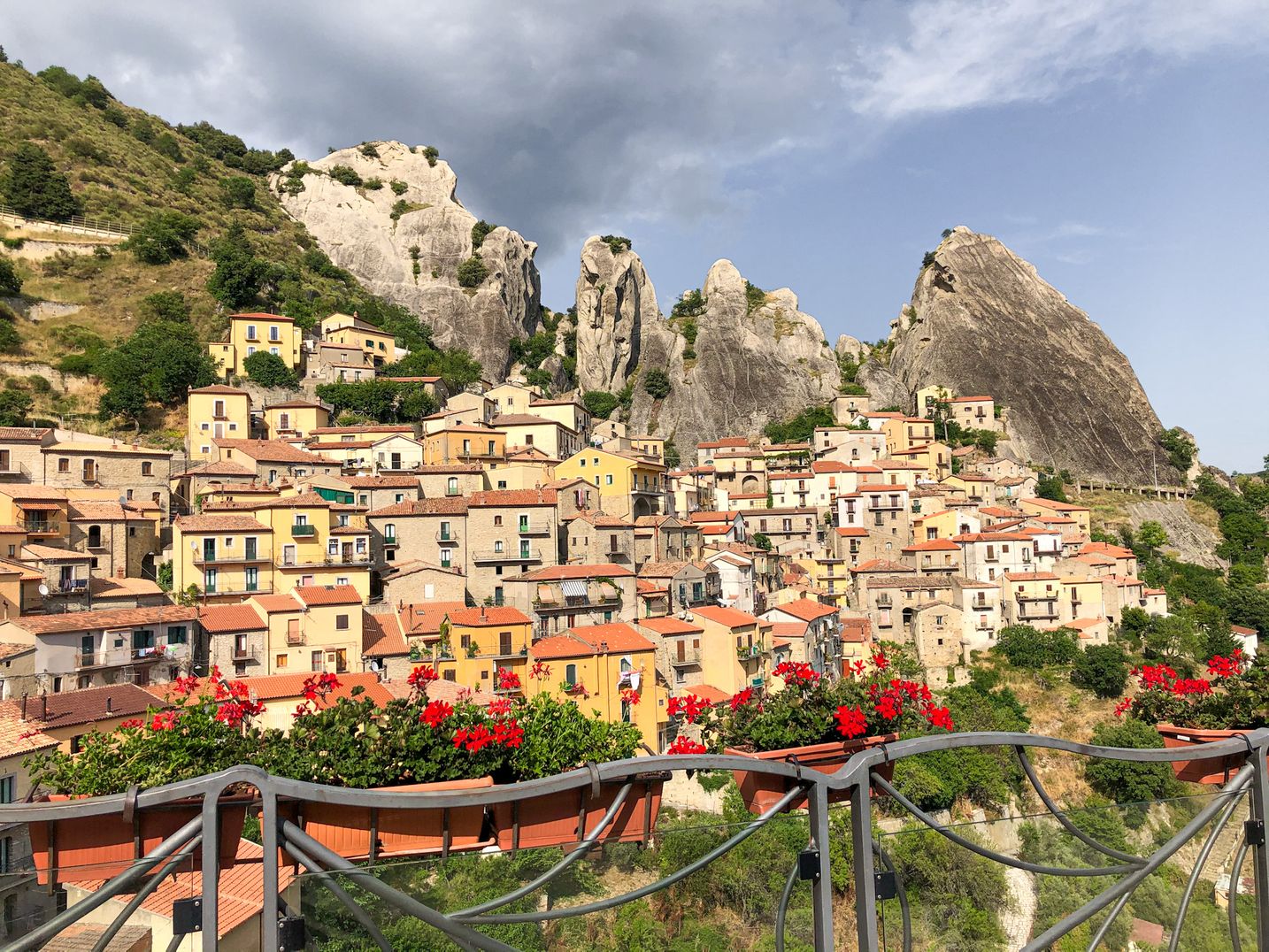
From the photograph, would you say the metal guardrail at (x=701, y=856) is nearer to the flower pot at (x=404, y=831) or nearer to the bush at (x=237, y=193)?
the flower pot at (x=404, y=831)

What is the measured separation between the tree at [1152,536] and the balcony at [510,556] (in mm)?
46413

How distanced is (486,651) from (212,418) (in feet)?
78.0

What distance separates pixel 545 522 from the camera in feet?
110

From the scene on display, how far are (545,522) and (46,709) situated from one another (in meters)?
18.8

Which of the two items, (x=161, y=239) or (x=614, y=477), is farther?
(x=161, y=239)

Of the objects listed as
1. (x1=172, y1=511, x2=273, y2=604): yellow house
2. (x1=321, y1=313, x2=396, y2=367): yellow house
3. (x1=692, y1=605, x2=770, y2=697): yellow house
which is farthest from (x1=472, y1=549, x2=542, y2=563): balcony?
(x1=321, y1=313, x2=396, y2=367): yellow house

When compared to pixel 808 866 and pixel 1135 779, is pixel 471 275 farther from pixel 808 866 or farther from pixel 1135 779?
pixel 808 866

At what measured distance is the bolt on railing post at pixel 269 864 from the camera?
9.11 feet

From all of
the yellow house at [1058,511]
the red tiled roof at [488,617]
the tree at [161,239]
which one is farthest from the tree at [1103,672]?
the tree at [161,239]

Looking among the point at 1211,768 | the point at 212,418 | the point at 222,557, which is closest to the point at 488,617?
the point at 222,557

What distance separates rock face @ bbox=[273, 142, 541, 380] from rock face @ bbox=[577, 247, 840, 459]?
28.3 ft

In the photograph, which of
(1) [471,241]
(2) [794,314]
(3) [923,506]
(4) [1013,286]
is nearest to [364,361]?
(1) [471,241]

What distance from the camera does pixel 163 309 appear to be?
51.4 m

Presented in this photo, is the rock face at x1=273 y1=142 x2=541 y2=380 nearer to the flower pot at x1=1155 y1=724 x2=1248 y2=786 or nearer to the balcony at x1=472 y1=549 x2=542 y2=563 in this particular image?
the balcony at x1=472 y1=549 x2=542 y2=563
